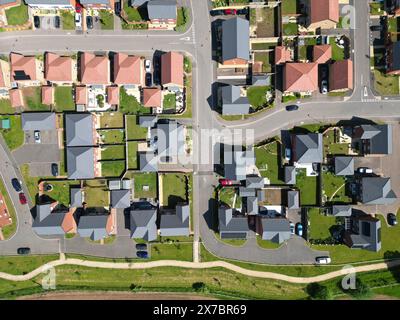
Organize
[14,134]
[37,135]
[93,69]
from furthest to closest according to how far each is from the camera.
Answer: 1. [14,134]
2. [37,135]
3. [93,69]

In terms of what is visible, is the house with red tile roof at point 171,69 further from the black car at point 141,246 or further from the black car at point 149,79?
the black car at point 141,246

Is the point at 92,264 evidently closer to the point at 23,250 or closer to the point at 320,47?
the point at 23,250

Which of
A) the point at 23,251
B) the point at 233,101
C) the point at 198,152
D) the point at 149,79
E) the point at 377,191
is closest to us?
the point at 233,101

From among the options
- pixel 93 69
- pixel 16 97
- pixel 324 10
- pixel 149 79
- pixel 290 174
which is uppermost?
pixel 324 10

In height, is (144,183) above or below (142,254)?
above

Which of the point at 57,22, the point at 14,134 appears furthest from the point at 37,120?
the point at 57,22

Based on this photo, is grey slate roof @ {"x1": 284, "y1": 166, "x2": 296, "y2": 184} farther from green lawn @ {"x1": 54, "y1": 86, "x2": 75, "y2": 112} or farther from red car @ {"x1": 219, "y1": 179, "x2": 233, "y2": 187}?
green lawn @ {"x1": 54, "y1": 86, "x2": 75, "y2": 112}

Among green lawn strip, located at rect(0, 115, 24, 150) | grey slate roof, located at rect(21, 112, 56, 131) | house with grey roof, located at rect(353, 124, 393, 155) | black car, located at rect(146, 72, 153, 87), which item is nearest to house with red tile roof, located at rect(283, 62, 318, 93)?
house with grey roof, located at rect(353, 124, 393, 155)

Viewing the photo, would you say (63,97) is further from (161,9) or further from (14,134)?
(161,9)
